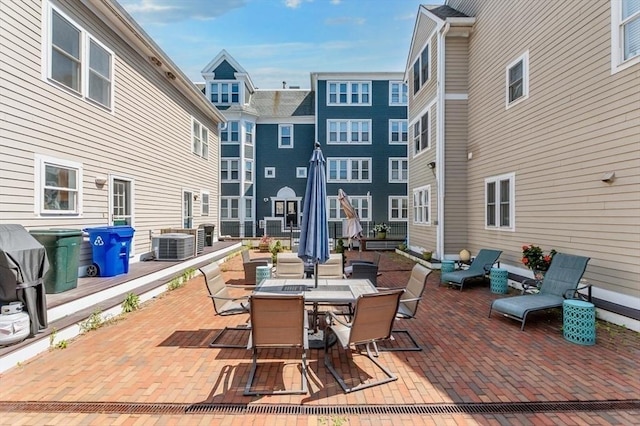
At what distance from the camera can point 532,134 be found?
26.5ft

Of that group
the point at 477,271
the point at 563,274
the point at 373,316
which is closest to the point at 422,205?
the point at 477,271

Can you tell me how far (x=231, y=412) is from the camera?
3.17 m

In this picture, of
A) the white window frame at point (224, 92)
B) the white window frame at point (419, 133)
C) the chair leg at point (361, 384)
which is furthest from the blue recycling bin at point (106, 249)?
the white window frame at point (224, 92)

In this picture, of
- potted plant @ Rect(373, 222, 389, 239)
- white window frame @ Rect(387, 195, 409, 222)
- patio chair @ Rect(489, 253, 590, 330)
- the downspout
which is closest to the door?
the downspout

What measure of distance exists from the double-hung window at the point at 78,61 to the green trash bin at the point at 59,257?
2.91 meters

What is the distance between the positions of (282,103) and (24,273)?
23.0m

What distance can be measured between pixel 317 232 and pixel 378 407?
246cm

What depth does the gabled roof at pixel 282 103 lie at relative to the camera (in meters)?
25.0

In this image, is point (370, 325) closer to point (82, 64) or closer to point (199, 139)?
point (82, 64)

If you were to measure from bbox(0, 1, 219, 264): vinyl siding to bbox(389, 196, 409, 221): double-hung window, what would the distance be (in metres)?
14.9

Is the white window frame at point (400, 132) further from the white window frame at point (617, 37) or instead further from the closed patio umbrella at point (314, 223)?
the closed patio umbrella at point (314, 223)

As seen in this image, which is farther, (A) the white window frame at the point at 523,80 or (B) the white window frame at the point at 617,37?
(A) the white window frame at the point at 523,80

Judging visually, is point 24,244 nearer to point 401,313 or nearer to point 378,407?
point 378,407

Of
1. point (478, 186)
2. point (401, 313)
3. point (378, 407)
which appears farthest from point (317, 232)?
point (478, 186)
